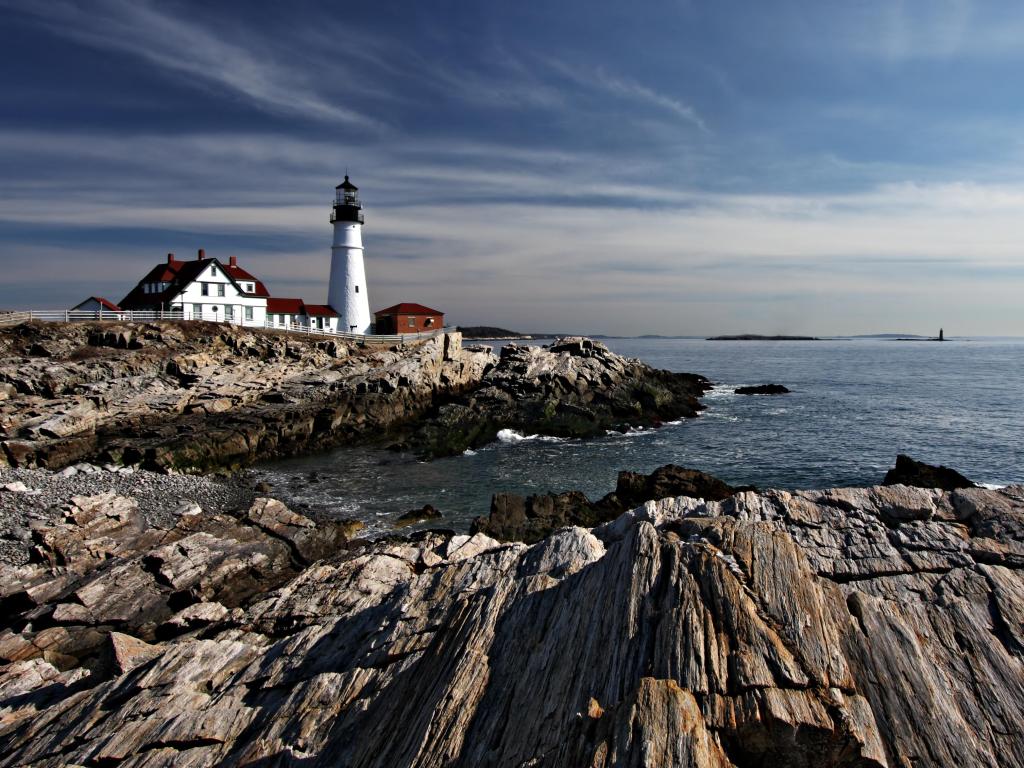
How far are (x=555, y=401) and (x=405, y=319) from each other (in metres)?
33.5

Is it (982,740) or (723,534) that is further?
(723,534)

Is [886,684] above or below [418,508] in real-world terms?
above

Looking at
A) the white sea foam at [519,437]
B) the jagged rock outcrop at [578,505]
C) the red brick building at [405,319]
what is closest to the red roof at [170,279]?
the red brick building at [405,319]

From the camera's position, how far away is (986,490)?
11656mm

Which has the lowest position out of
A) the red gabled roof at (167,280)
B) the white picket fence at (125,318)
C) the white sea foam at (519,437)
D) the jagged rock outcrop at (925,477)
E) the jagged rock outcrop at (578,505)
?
the white sea foam at (519,437)

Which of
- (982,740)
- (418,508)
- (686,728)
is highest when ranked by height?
(686,728)

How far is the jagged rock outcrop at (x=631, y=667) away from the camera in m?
5.41

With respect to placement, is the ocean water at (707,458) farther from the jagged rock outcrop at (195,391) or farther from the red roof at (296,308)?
the red roof at (296,308)

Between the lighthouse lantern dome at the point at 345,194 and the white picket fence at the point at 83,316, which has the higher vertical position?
the lighthouse lantern dome at the point at 345,194

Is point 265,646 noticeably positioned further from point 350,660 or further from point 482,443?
point 482,443

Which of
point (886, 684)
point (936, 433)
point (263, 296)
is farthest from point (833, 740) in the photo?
point (263, 296)

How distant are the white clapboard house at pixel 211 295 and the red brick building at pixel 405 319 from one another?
9.90 m

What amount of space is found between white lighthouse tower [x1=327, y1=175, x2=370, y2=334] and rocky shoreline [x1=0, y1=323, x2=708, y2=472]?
13.6m

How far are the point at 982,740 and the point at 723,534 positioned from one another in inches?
144
